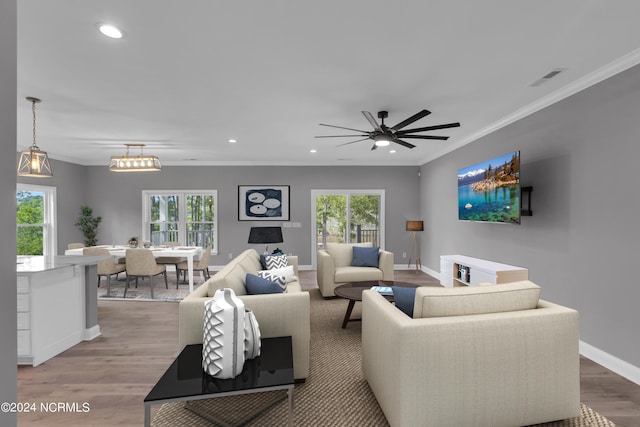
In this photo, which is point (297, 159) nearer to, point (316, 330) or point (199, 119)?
point (199, 119)

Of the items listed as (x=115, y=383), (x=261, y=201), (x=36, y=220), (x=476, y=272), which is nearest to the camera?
(x=115, y=383)

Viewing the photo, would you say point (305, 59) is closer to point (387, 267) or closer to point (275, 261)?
point (275, 261)

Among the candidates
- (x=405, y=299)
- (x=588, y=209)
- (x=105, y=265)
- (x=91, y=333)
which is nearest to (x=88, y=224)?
(x=105, y=265)

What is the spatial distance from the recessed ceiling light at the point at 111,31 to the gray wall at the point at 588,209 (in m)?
3.84

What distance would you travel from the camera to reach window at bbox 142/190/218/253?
7582 millimetres

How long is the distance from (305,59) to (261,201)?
5.17 metres

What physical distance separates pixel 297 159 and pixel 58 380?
5.49 metres

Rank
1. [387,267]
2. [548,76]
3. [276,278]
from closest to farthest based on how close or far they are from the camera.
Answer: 1. [548,76]
2. [276,278]
3. [387,267]

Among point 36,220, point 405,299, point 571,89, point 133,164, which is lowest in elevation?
point 405,299

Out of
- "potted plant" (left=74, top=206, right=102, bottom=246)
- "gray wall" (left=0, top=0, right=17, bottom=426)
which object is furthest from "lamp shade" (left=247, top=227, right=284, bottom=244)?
"potted plant" (left=74, top=206, right=102, bottom=246)

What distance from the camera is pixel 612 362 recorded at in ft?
8.89

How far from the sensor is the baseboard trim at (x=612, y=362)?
2.52 m

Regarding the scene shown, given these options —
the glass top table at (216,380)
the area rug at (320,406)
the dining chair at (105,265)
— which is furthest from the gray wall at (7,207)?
the dining chair at (105,265)

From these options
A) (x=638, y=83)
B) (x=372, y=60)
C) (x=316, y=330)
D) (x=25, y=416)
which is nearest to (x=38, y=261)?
(x=25, y=416)
